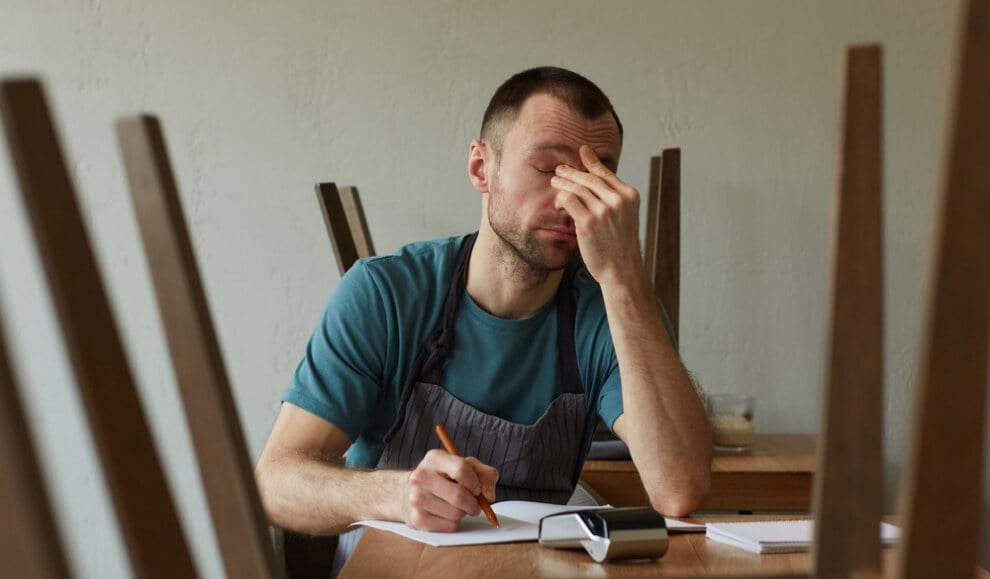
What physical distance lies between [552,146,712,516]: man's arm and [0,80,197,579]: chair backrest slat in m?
1.06

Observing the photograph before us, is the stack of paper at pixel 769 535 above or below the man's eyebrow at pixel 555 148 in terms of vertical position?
below

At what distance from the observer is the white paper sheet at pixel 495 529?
1246 mm

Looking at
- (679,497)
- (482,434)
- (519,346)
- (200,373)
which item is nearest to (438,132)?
(519,346)

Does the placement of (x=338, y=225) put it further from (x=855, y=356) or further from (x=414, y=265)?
(x=855, y=356)

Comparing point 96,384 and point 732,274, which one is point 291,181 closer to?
point 732,274

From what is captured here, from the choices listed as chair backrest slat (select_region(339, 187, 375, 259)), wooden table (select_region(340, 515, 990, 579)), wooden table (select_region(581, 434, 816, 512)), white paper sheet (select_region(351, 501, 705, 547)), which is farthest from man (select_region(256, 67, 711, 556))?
chair backrest slat (select_region(339, 187, 375, 259))

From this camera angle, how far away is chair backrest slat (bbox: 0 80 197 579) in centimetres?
56

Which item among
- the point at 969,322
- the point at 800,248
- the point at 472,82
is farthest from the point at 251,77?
the point at 969,322

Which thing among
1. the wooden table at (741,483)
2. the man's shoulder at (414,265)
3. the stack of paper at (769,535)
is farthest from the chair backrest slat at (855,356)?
the wooden table at (741,483)

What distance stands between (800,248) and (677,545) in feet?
5.11

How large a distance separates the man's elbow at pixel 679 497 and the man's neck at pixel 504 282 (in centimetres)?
38

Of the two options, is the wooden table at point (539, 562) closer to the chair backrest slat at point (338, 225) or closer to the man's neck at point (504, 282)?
the man's neck at point (504, 282)

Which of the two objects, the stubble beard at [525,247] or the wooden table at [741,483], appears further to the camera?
the wooden table at [741,483]

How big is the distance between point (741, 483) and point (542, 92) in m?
Answer: 0.91
